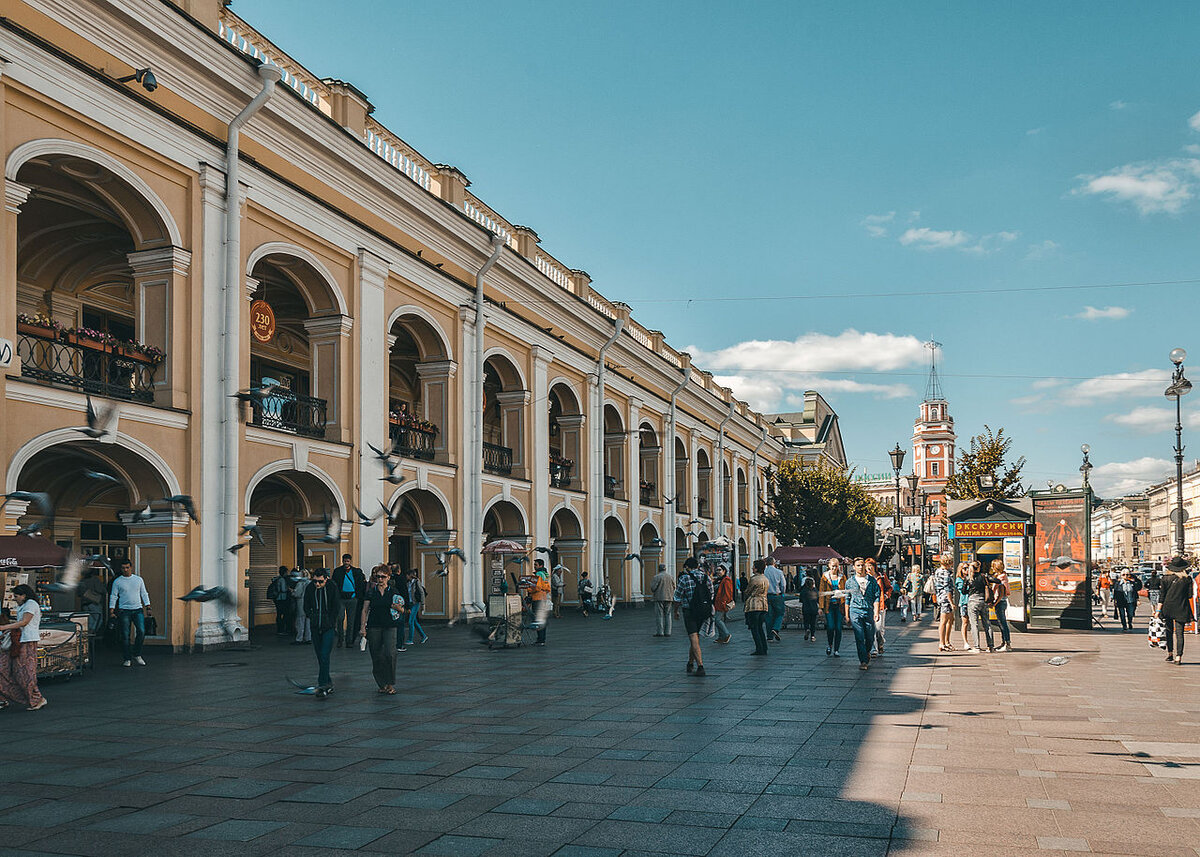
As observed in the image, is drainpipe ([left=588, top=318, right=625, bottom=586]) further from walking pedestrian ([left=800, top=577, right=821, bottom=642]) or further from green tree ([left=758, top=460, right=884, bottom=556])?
green tree ([left=758, top=460, right=884, bottom=556])

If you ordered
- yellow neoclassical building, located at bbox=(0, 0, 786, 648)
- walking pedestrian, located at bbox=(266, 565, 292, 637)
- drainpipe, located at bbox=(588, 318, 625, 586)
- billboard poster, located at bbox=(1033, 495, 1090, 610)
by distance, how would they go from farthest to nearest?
1. drainpipe, located at bbox=(588, 318, 625, 586)
2. billboard poster, located at bbox=(1033, 495, 1090, 610)
3. walking pedestrian, located at bbox=(266, 565, 292, 637)
4. yellow neoclassical building, located at bbox=(0, 0, 786, 648)

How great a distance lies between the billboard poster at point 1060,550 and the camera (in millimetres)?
22438

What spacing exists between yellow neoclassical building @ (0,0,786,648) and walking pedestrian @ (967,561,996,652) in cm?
1010

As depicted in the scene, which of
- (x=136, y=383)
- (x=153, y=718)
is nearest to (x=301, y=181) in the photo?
(x=136, y=383)

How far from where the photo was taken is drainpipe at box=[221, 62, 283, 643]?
17.1m

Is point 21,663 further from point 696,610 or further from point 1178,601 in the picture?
point 1178,601

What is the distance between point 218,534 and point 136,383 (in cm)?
283

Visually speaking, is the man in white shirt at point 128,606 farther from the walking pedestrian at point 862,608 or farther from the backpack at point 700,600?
the walking pedestrian at point 862,608

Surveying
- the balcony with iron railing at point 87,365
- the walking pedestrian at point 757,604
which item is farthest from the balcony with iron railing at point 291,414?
the walking pedestrian at point 757,604

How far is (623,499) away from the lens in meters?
37.2

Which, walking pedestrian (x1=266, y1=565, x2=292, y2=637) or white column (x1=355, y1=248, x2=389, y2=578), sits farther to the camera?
white column (x1=355, y1=248, x2=389, y2=578)

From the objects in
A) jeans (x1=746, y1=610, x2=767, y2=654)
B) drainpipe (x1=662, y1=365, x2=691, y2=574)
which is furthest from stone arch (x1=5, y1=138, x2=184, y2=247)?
drainpipe (x1=662, y1=365, x2=691, y2=574)

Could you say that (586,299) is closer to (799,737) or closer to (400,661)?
(400,661)

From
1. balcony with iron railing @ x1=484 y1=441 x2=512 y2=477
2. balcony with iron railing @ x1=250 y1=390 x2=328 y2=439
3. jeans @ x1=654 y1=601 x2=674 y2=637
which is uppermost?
balcony with iron railing @ x1=250 y1=390 x2=328 y2=439
